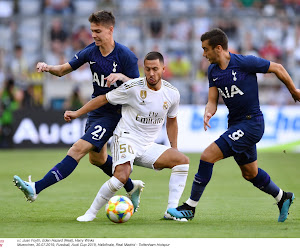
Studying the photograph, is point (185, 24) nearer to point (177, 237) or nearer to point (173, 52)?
point (173, 52)

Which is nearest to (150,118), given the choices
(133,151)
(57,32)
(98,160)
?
(133,151)

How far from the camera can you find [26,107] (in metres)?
20.9

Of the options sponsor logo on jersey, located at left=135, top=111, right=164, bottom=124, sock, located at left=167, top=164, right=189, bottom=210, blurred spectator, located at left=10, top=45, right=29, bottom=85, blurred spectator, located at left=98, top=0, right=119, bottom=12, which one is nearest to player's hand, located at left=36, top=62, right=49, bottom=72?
sponsor logo on jersey, located at left=135, top=111, right=164, bottom=124

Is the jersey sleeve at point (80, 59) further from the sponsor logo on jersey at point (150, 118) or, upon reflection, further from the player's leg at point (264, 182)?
the player's leg at point (264, 182)

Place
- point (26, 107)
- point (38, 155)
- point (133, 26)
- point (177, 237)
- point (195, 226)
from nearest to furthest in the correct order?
1. point (177, 237)
2. point (195, 226)
3. point (38, 155)
4. point (26, 107)
5. point (133, 26)

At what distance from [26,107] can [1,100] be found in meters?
0.79

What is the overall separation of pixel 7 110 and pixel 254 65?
1366 centimetres

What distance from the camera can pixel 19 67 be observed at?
72.7 ft

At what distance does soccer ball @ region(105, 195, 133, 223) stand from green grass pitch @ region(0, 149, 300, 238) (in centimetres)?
9

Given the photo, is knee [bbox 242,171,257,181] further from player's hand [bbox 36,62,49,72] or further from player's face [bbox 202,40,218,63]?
player's hand [bbox 36,62,49,72]

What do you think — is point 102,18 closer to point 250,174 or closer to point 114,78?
point 114,78

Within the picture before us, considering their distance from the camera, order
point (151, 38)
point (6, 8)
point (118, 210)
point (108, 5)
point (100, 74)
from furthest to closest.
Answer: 1. point (6, 8)
2. point (108, 5)
3. point (151, 38)
4. point (100, 74)
5. point (118, 210)

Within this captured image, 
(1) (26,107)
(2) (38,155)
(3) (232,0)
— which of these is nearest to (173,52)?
(3) (232,0)

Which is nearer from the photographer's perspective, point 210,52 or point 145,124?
point 210,52
